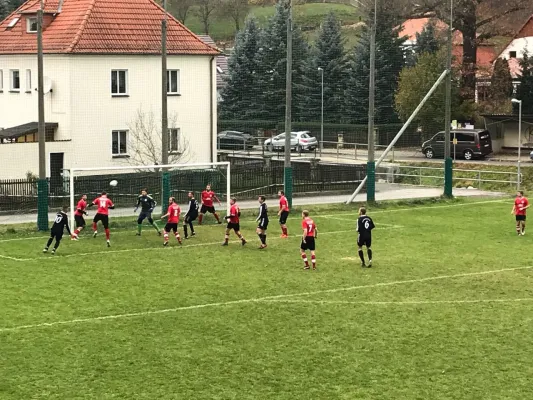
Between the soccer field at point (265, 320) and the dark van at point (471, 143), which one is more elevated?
the dark van at point (471, 143)

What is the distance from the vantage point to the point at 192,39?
176 ft

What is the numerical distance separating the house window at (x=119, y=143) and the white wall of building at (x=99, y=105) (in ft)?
1.29

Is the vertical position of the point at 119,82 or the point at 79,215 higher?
the point at 119,82

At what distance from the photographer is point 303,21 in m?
126

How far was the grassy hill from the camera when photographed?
122188 millimetres

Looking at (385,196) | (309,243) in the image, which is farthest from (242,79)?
(309,243)

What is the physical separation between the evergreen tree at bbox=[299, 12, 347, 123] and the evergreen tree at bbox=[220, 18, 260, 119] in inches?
171

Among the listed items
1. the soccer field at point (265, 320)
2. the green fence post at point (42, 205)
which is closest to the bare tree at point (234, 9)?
the green fence post at point (42, 205)

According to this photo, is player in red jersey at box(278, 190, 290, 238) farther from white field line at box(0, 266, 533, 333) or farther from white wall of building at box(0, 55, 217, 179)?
white wall of building at box(0, 55, 217, 179)

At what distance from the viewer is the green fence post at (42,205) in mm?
34375

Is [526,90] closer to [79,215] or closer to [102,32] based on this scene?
[102,32]

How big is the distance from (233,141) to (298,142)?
586cm

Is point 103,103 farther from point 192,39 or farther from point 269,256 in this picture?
point 269,256

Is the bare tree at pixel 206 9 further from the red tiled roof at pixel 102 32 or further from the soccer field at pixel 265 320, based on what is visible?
the soccer field at pixel 265 320
